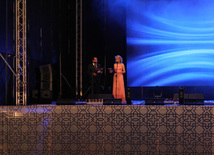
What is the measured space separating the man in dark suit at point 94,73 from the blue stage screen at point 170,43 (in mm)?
1346

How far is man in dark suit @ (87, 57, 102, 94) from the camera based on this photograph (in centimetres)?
668

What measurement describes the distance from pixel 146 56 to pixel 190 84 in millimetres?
1662

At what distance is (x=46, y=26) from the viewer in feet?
23.0

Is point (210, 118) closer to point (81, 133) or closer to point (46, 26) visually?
point (81, 133)

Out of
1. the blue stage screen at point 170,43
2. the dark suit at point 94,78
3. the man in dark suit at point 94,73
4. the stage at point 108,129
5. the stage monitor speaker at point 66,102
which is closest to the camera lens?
the stage at point 108,129

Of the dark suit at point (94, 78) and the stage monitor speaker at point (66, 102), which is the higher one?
the dark suit at point (94, 78)

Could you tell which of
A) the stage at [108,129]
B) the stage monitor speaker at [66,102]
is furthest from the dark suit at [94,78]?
the stage at [108,129]

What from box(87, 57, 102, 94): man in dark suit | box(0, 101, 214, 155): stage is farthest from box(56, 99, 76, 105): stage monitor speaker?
box(87, 57, 102, 94): man in dark suit

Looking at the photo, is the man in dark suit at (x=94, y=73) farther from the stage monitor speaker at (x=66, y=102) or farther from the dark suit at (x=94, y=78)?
the stage monitor speaker at (x=66, y=102)

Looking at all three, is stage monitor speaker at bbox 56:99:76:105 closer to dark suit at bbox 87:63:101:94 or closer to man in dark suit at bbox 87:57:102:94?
man in dark suit at bbox 87:57:102:94

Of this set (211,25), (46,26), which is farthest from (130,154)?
(211,25)

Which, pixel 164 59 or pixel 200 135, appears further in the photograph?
pixel 164 59

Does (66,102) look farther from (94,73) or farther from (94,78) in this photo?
(94,78)

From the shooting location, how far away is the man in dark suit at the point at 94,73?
21.9 ft
